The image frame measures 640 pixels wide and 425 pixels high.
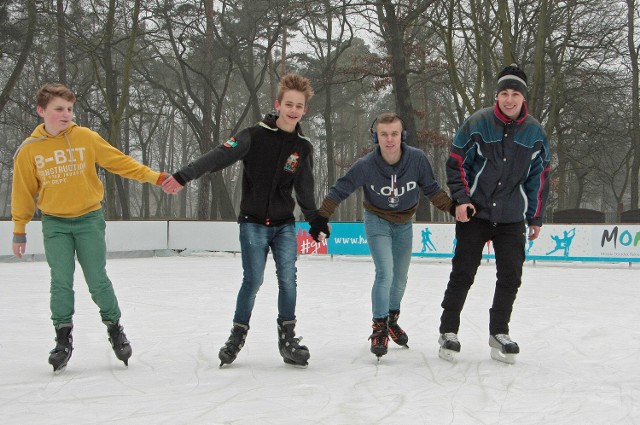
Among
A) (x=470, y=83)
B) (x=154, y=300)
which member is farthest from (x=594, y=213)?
(x=154, y=300)

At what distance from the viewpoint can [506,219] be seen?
14.8 feet

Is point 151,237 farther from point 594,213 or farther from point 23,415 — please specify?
point 23,415

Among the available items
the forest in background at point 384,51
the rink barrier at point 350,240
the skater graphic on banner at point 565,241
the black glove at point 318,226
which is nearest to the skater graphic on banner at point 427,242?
the rink barrier at point 350,240

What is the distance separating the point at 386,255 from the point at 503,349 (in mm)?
900

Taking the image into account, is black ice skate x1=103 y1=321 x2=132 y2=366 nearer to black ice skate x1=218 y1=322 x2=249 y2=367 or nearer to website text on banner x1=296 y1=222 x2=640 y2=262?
black ice skate x1=218 y1=322 x2=249 y2=367

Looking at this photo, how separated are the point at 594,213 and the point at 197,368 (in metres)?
15.8

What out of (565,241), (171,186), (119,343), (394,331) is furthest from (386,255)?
(565,241)

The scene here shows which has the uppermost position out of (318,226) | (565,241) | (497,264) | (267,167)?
(267,167)

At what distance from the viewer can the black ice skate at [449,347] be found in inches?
178

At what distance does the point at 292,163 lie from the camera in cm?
441

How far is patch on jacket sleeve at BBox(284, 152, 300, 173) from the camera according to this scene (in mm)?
4398

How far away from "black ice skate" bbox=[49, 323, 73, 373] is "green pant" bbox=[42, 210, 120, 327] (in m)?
0.05

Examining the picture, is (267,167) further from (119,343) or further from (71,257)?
(119,343)

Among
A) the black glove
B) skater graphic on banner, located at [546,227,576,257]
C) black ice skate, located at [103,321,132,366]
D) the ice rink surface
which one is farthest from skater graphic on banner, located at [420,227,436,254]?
black ice skate, located at [103,321,132,366]
